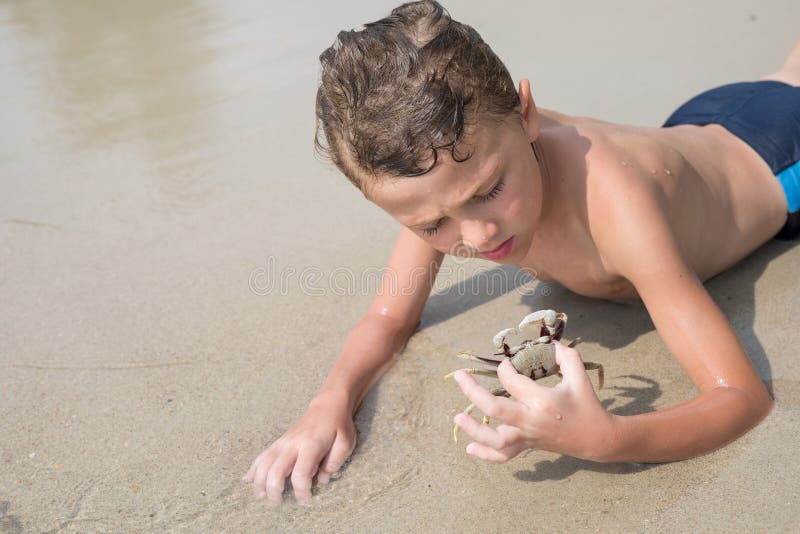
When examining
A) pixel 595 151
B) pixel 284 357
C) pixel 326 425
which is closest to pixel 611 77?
pixel 595 151

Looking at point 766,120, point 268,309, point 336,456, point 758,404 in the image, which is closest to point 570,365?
point 758,404

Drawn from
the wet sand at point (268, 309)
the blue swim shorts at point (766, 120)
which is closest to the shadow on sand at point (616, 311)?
the wet sand at point (268, 309)

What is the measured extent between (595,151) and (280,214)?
1534 mm

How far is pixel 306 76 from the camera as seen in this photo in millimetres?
4527

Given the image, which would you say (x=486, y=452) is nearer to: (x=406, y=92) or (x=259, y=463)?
(x=259, y=463)

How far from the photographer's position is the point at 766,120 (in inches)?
113

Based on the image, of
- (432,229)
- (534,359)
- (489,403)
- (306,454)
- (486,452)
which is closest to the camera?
(489,403)

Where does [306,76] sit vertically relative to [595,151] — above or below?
below

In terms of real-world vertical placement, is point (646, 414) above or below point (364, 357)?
above

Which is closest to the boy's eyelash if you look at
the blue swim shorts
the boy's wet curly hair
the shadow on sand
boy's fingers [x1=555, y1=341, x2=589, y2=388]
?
the boy's wet curly hair

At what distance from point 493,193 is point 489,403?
52 centimetres

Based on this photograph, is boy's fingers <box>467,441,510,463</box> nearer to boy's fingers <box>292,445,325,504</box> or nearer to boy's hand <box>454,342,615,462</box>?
boy's hand <box>454,342,615,462</box>

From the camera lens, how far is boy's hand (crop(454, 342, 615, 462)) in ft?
5.49

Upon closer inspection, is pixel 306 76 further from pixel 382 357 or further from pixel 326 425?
pixel 326 425
